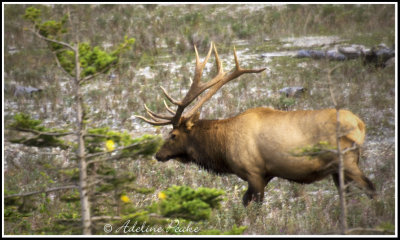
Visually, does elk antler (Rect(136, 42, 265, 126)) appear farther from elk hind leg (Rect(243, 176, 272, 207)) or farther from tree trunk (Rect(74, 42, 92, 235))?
tree trunk (Rect(74, 42, 92, 235))

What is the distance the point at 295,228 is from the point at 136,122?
618cm

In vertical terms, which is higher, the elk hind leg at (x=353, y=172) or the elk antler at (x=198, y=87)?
the elk antler at (x=198, y=87)

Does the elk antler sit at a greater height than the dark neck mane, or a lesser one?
greater

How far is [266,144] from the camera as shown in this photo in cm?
679

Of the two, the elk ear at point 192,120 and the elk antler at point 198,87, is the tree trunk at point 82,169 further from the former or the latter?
the elk ear at point 192,120

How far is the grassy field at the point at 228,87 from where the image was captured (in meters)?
6.93

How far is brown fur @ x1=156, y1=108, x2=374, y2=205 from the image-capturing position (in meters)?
6.38

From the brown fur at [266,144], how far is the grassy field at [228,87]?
1.68 feet

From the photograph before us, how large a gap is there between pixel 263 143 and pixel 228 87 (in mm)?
5992

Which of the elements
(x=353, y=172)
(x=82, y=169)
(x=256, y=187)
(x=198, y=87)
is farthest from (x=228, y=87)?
(x=82, y=169)

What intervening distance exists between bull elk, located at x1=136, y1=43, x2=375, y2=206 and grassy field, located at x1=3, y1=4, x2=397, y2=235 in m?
0.51

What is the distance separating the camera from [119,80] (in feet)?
45.8

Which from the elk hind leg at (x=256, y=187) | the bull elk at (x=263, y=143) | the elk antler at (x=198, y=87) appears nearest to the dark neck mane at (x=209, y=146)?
the bull elk at (x=263, y=143)

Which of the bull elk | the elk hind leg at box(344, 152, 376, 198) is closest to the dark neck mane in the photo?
the bull elk
